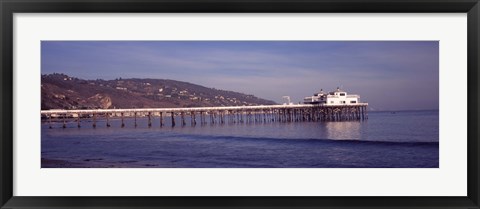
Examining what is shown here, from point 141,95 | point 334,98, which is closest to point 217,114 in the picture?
point 141,95

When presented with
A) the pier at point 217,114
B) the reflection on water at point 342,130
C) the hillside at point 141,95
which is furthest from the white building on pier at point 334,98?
the hillside at point 141,95

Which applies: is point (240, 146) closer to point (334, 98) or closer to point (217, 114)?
point (217, 114)

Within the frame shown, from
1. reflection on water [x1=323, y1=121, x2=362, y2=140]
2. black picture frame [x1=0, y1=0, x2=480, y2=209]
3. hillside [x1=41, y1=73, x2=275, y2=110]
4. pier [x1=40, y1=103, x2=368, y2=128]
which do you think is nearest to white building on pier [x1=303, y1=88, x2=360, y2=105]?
pier [x1=40, y1=103, x2=368, y2=128]

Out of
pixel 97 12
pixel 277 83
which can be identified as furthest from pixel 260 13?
pixel 97 12

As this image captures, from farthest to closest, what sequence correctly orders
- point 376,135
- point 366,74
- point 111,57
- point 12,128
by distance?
point 376,135
point 366,74
point 111,57
point 12,128

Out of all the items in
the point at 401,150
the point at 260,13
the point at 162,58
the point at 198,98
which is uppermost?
the point at 260,13

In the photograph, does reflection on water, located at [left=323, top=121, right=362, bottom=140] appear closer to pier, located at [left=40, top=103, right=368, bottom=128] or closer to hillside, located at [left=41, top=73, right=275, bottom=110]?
pier, located at [left=40, top=103, right=368, bottom=128]

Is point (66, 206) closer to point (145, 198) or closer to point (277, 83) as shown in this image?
point (145, 198)

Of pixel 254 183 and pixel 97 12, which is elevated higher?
pixel 97 12
